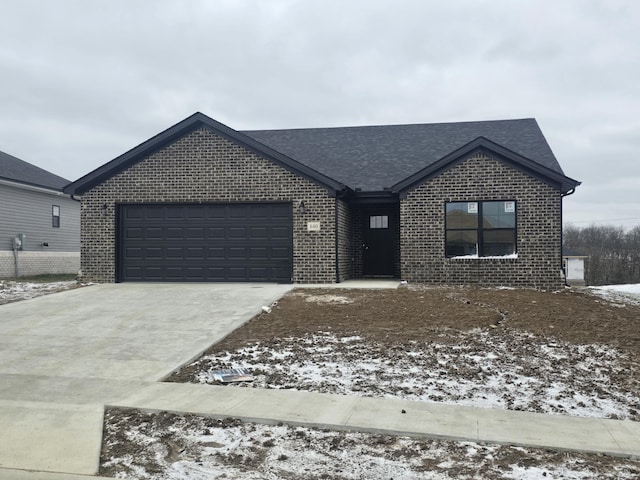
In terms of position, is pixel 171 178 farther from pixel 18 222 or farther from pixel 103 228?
pixel 18 222

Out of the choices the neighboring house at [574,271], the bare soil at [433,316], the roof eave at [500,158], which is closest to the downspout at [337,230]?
the roof eave at [500,158]

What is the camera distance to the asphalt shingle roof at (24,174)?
2254 cm

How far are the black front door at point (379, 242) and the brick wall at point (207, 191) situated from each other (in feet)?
10.4

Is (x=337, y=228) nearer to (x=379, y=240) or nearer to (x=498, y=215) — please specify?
(x=379, y=240)

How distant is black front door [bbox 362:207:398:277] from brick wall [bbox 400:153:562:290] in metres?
2.53

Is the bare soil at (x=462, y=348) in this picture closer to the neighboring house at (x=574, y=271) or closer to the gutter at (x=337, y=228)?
the gutter at (x=337, y=228)

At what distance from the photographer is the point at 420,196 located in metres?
15.7

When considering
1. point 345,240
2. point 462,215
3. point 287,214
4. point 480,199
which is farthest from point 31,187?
point 480,199

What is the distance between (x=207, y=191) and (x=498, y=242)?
27.7 feet

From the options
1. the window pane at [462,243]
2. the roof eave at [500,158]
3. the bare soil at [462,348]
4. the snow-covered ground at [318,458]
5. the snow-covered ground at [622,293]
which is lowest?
the snow-covered ground at [318,458]

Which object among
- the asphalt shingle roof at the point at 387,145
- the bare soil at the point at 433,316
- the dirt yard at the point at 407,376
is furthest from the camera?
the asphalt shingle roof at the point at 387,145

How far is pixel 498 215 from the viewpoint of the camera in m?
15.4

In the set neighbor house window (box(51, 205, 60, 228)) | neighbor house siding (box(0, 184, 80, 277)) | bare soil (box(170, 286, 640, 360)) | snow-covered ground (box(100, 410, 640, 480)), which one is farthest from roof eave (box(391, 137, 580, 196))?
neighbor house window (box(51, 205, 60, 228))

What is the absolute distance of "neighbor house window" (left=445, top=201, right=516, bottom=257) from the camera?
50.3ft
